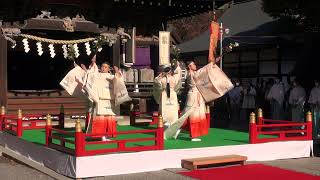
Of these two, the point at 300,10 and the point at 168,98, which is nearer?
the point at 168,98

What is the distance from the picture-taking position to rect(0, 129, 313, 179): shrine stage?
8117 mm

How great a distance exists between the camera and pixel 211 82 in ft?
33.2

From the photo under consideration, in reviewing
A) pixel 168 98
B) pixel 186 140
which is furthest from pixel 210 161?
pixel 168 98

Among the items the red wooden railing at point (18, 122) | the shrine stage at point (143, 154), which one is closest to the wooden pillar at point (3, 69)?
the red wooden railing at point (18, 122)

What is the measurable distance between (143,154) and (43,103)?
8.75m

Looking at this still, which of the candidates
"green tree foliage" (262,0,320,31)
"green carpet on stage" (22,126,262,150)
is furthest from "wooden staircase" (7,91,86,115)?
"green tree foliage" (262,0,320,31)

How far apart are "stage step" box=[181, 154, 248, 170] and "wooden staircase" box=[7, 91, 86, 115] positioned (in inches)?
340

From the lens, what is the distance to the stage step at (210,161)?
8.59 meters

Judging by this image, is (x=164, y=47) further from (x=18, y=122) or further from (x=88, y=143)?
(x=88, y=143)

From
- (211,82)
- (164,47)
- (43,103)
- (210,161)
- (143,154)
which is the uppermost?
(164,47)

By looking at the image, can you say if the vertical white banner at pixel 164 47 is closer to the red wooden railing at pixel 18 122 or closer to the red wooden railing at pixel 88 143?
the red wooden railing at pixel 18 122

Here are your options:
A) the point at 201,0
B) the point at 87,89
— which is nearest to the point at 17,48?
the point at 201,0

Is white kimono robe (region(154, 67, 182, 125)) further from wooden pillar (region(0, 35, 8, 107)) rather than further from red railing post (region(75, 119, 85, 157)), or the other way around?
wooden pillar (region(0, 35, 8, 107))

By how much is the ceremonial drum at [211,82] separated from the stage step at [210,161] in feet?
5.38
